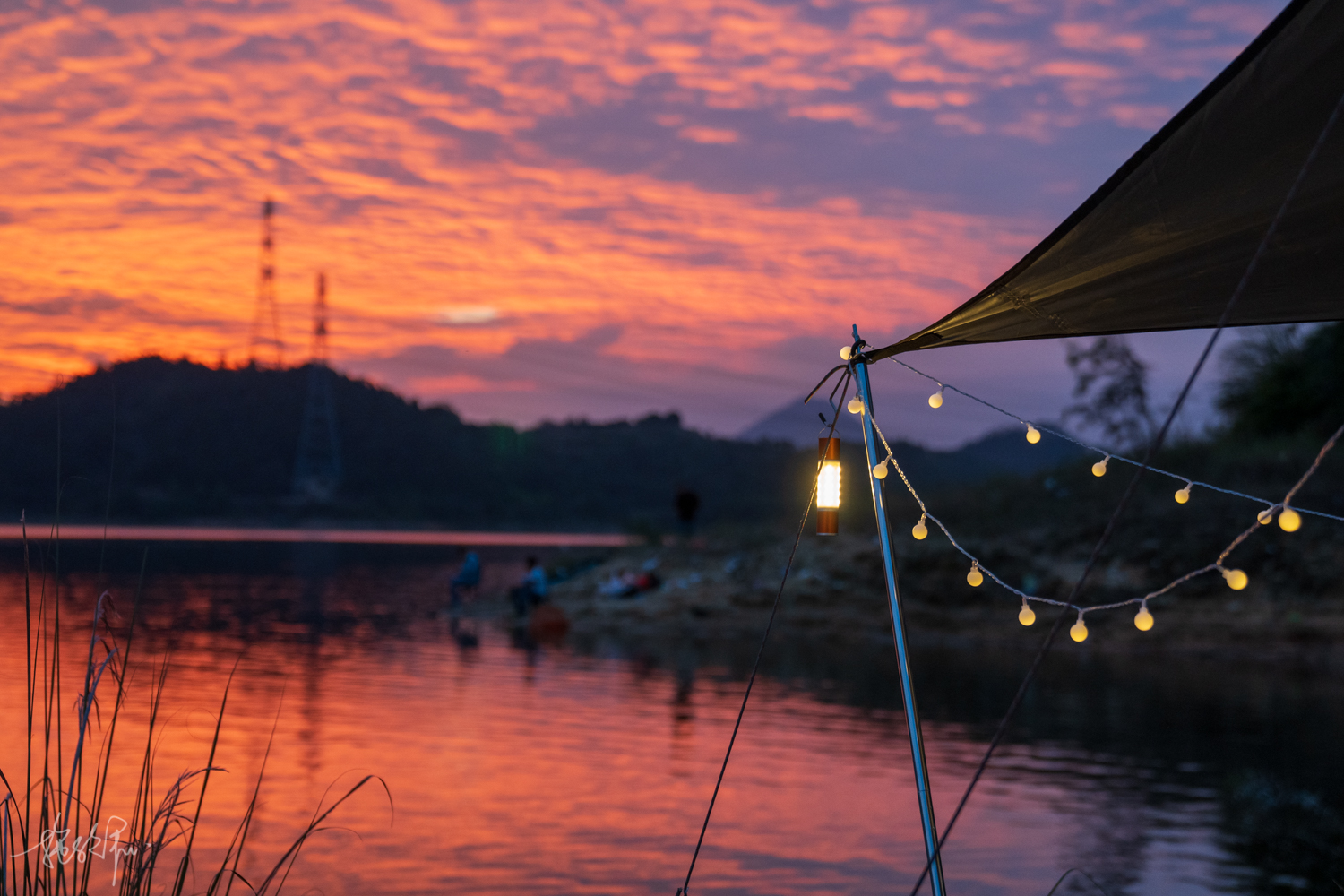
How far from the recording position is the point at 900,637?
407cm

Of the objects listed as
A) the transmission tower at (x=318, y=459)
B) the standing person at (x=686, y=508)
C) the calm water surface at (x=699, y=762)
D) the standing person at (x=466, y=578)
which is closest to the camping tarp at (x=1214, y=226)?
the calm water surface at (x=699, y=762)

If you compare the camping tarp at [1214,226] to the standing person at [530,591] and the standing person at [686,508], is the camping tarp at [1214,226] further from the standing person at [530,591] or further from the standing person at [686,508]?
the standing person at [686,508]

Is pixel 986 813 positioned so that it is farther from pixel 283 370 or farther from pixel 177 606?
pixel 283 370

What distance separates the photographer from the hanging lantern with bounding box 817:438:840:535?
15.8 ft

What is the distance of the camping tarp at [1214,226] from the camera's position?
3.06 meters

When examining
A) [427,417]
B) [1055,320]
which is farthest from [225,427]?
[1055,320]

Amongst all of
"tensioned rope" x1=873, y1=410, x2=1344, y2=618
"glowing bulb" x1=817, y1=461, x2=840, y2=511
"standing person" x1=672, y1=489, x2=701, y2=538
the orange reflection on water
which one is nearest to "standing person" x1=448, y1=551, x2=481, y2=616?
"standing person" x1=672, y1=489, x2=701, y2=538

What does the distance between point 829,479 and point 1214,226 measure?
175 cm

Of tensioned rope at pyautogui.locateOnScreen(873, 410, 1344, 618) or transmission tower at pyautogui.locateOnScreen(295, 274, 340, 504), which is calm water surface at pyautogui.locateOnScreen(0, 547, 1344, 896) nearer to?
tensioned rope at pyautogui.locateOnScreen(873, 410, 1344, 618)

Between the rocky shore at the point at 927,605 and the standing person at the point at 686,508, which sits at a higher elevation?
the standing person at the point at 686,508

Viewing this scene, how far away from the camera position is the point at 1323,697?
14969mm

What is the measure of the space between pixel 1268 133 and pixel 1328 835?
6.57 metres

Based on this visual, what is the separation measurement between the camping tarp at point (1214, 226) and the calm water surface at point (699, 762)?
2.85 metres

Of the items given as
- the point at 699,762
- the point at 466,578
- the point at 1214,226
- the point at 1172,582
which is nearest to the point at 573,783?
the point at 699,762
